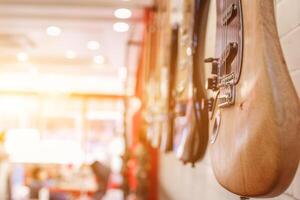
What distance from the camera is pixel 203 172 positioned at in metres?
1.76

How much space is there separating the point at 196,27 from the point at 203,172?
63cm

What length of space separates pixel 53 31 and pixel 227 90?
5.72 metres

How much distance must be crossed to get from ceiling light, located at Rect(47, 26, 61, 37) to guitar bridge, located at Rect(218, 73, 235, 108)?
5.38 metres

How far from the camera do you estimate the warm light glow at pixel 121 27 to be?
223 inches

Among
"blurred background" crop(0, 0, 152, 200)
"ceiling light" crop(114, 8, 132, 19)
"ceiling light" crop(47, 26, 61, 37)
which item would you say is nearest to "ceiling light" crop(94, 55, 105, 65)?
"blurred background" crop(0, 0, 152, 200)

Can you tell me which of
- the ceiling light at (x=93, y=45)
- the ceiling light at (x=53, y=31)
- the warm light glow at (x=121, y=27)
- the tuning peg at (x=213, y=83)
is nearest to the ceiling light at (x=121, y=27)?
the warm light glow at (x=121, y=27)

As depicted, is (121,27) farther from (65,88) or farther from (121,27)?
(65,88)

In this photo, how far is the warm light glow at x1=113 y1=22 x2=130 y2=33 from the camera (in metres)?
5.66

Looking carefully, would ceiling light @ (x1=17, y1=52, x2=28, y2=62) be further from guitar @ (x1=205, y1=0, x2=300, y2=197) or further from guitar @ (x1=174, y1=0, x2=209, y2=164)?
guitar @ (x1=205, y1=0, x2=300, y2=197)

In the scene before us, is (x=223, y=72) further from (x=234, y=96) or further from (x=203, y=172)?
(x=203, y=172)

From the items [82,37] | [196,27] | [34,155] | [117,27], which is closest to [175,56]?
[196,27]

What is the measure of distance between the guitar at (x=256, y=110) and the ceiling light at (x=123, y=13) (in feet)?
13.7

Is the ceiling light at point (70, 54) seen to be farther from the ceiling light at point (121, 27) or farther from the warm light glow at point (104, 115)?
the warm light glow at point (104, 115)

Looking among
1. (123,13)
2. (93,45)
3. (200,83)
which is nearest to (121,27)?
(123,13)
